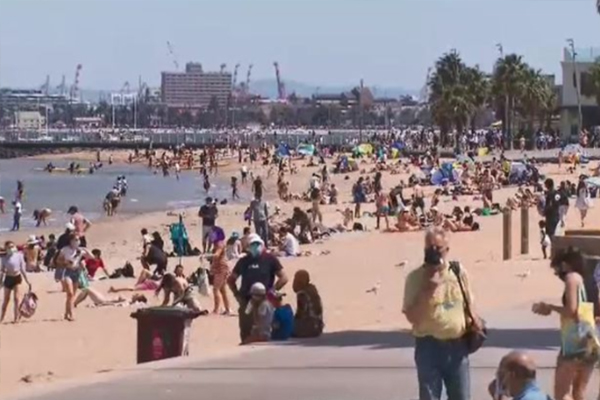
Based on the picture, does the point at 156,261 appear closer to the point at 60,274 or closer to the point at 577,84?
the point at 60,274

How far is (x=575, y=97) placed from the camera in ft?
297

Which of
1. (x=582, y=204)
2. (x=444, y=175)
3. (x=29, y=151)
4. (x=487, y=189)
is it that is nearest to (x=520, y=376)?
(x=582, y=204)

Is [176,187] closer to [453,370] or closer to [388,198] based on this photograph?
[388,198]

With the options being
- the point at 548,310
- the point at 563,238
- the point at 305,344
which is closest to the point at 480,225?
the point at 563,238

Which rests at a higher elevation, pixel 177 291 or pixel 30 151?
pixel 30 151

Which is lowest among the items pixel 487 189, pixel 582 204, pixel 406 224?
pixel 406 224

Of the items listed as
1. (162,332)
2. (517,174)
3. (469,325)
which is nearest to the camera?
(469,325)

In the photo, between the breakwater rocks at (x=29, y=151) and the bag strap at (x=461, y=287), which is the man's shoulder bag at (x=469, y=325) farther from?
the breakwater rocks at (x=29, y=151)

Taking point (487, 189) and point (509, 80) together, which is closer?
point (487, 189)

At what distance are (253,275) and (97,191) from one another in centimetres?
6178

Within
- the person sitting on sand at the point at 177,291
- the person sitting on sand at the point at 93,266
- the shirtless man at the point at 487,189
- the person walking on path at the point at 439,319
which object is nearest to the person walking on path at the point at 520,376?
the person walking on path at the point at 439,319

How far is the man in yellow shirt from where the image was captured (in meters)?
→ 7.81

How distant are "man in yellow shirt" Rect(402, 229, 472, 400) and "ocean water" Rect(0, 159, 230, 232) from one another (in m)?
39.5

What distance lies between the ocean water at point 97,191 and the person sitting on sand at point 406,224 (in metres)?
18.5
